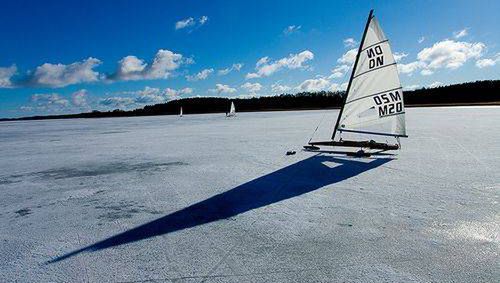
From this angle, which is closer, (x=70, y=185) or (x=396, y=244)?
(x=396, y=244)

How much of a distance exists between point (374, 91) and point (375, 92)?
4 centimetres

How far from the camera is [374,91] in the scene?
9.11 m

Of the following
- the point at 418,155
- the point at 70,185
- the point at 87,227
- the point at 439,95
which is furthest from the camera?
the point at 439,95

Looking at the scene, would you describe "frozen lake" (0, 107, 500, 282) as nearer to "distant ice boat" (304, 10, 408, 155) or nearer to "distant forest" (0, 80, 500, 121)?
"distant ice boat" (304, 10, 408, 155)

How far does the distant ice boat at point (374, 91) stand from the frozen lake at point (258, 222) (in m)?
1.34

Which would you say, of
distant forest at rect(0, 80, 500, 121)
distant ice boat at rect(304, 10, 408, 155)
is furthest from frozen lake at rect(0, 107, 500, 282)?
distant forest at rect(0, 80, 500, 121)

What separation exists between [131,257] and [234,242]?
1057 mm

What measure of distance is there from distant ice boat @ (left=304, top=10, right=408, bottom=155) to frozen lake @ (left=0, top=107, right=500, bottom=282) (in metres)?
1.34

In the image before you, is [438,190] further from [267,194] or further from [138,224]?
[138,224]

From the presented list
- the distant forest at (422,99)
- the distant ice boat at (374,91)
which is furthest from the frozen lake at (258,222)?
the distant forest at (422,99)

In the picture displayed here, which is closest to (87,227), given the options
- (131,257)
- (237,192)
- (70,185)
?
(131,257)

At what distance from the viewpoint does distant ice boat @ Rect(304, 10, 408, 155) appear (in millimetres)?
8938

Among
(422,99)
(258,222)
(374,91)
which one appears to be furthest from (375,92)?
(422,99)

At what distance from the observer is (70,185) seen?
671 centimetres
